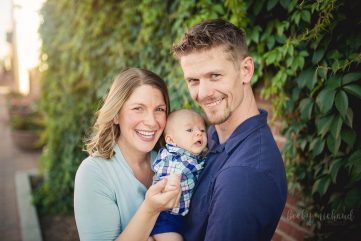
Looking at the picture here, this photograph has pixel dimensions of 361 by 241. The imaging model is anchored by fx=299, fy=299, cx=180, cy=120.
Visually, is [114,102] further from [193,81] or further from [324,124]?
[324,124]

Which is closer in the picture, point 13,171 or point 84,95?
point 84,95

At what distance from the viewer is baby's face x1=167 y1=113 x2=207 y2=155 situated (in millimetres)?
1989

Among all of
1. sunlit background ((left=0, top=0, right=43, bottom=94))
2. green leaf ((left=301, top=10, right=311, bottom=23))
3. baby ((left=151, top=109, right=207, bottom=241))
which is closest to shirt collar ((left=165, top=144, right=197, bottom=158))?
baby ((left=151, top=109, right=207, bottom=241))

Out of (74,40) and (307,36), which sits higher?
(74,40)

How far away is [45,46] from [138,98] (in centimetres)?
386

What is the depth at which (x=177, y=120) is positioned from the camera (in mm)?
2047

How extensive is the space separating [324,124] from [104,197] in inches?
58.3

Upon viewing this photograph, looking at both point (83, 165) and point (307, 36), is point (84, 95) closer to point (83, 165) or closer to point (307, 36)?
point (83, 165)

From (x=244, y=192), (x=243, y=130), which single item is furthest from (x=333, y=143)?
(x=244, y=192)

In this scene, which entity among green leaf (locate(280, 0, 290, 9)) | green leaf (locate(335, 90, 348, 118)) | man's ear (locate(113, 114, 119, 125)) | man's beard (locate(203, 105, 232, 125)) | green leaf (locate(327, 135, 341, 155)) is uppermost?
green leaf (locate(280, 0, 290, 9))

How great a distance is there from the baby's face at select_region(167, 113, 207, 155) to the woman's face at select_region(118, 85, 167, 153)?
0.44 feet

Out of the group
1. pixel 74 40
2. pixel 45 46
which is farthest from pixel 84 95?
pixel 45 46

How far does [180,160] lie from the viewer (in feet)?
6.36

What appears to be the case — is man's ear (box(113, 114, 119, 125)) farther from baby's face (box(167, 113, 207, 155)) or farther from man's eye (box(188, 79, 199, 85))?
man's eye (box(188, 79, 199, 85))
